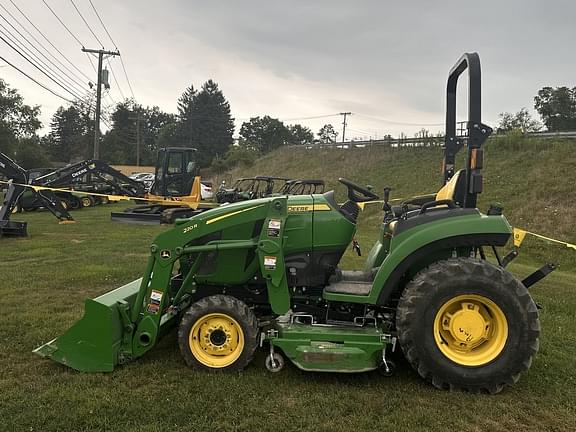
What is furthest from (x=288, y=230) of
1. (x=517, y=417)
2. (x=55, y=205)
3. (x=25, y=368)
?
(x=55, y=205)

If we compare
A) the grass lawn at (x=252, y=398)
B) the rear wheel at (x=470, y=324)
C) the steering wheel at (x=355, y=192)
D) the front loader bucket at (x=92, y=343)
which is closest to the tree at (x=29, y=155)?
the grass lawn at (x=252, y=398)

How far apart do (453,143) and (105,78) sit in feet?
107

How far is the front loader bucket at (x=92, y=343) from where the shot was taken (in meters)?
3.78

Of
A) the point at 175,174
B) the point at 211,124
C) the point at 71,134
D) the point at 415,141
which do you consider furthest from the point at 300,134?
the point at 175,174

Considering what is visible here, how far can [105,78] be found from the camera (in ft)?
107

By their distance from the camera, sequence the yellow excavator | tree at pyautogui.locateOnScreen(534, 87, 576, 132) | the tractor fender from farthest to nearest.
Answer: tree at pyautogui.locateOnScreen(534, 87, 576, 132) < the yellow excavator < the tractor fender

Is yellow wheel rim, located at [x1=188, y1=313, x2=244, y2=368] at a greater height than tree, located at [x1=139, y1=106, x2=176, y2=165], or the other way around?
tree, located at [x1=139, y1=106, x2=176, y2=165]

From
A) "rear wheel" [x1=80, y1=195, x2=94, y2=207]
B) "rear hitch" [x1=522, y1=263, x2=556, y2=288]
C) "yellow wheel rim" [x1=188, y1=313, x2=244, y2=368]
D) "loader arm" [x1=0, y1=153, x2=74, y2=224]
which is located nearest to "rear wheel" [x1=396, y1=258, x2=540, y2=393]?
"rear hitch" [x1=522, y1=263, x2=556, y2=288]

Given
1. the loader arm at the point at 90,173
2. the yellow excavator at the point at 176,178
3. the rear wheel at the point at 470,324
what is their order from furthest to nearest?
the yellow excavator at the point at 176,178
the loader arm at the point at 90,173
the rear wheel at the point at 470,324

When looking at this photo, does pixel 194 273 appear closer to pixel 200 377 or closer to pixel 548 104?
pixel 200 377

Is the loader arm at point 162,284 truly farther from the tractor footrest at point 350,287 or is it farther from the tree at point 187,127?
the tree at point 187,127

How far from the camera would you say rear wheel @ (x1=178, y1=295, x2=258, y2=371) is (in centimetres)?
384

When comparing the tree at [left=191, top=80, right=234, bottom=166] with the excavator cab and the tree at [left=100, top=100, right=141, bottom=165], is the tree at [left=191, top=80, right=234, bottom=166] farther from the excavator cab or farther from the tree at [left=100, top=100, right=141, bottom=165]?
the excavator cab

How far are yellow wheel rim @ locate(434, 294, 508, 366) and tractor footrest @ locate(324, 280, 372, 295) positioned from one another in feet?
2.10
